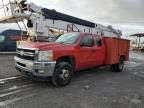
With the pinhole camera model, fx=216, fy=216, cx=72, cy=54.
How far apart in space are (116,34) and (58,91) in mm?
14152

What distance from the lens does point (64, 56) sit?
287 inches

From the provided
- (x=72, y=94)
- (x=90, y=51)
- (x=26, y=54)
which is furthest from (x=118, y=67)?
(x=26, y=54)

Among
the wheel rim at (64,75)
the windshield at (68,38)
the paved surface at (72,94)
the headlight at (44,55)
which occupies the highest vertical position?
the windshield at (68,38)

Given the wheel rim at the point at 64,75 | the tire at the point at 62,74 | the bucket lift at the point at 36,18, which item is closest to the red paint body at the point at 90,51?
the tire at the point at 62,74

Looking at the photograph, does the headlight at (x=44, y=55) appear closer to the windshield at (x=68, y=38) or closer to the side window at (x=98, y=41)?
the windshield at (x=68, y=38)

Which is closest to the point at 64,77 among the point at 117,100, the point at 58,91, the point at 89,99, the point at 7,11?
the point at 58,91

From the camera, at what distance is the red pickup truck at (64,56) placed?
21.8 ft

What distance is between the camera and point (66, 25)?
561 inches

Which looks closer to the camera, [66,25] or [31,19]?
[31,19]

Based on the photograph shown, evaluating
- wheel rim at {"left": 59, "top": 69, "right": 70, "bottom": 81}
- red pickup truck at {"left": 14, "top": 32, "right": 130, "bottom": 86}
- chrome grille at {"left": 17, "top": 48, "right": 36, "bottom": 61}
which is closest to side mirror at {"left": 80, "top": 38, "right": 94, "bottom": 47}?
red pickup truck at {"left": 14, "top": 32, "right": 130, "bottom": 86}

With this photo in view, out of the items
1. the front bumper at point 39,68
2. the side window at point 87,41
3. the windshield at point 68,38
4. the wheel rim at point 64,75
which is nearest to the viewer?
the front bumper at point 39,68

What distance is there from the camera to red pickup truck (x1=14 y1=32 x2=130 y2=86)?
6.63m

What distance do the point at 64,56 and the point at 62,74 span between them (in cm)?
62

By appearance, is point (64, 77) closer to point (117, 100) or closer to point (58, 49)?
point (58, 49)
